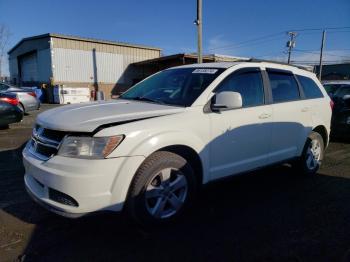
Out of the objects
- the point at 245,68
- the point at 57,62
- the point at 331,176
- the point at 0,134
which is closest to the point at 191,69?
the point at 245,68

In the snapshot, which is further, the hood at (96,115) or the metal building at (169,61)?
the metal building at (169,61)

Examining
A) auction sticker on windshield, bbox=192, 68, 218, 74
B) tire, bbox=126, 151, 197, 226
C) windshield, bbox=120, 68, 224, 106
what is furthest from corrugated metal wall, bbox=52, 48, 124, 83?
tire, bbox=126, 151, 197, 226

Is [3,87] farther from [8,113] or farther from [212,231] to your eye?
[212,231]

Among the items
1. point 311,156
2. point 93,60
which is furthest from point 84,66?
point 311,156

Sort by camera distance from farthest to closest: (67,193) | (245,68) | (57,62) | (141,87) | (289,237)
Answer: (57,62) < (141,87) < (245,68) < (289,237) < (67,193)

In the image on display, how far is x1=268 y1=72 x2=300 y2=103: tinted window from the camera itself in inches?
177

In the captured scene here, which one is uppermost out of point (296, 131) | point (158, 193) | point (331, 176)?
point (296, 131)

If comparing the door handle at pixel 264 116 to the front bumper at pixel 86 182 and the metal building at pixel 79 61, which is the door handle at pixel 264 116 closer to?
the front bumper at pixel 86 182

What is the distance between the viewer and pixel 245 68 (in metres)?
4.17

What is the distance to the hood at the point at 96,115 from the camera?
9.62 feet

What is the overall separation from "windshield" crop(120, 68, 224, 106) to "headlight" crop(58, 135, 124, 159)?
3.49ft

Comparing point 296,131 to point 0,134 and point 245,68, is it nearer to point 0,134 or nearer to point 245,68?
point 245,68

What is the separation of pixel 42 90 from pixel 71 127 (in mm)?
27787

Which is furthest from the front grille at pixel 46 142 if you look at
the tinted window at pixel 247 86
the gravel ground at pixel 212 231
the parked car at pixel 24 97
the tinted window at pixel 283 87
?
the parked car at pixel 24 97
